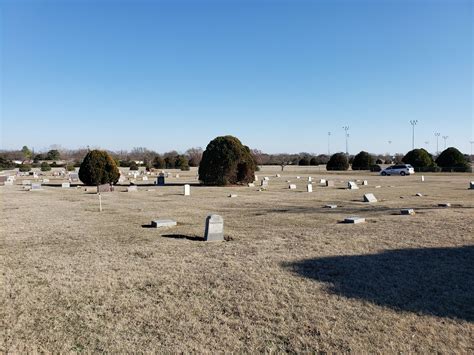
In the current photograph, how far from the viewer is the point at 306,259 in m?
7.70

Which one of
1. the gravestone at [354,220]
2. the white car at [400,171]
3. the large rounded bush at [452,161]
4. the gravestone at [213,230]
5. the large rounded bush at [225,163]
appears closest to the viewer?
the gravestone at [213,230]

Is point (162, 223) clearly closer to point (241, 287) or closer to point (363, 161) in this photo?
point (241, 287)

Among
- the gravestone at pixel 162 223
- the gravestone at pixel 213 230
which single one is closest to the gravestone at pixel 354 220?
the gravestone at pixel 213 230

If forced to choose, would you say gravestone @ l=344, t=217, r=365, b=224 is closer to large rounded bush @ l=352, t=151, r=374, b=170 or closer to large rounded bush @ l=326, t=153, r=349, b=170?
large rounded bush @ l=326, t=153, r=349, b=170

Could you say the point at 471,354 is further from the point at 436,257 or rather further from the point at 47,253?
the point at 47,253

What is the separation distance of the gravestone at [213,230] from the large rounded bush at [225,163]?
17.0 metres

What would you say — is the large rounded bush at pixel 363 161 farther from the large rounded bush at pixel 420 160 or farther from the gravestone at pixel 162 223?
the gravestone at pixel 162 223

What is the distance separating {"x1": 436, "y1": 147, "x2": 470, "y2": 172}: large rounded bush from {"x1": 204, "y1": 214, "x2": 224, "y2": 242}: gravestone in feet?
158

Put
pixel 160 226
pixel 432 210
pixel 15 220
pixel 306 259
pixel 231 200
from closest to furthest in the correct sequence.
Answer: pixel 306 259 → pixel 160 226 → pixel 15 220 → pixel 432 210 → pixel 231 200

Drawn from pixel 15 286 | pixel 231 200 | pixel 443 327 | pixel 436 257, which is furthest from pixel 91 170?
pixel 443 327

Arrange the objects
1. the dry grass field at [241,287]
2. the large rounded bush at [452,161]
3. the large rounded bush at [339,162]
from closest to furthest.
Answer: the dry grass field at [241,287], the large rounded bush at [452,161], the large rounded bush at [339,162]

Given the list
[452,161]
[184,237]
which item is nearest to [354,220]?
[184,237]

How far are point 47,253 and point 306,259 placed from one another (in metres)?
5.19

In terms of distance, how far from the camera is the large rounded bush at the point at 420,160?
5162 centimetres
